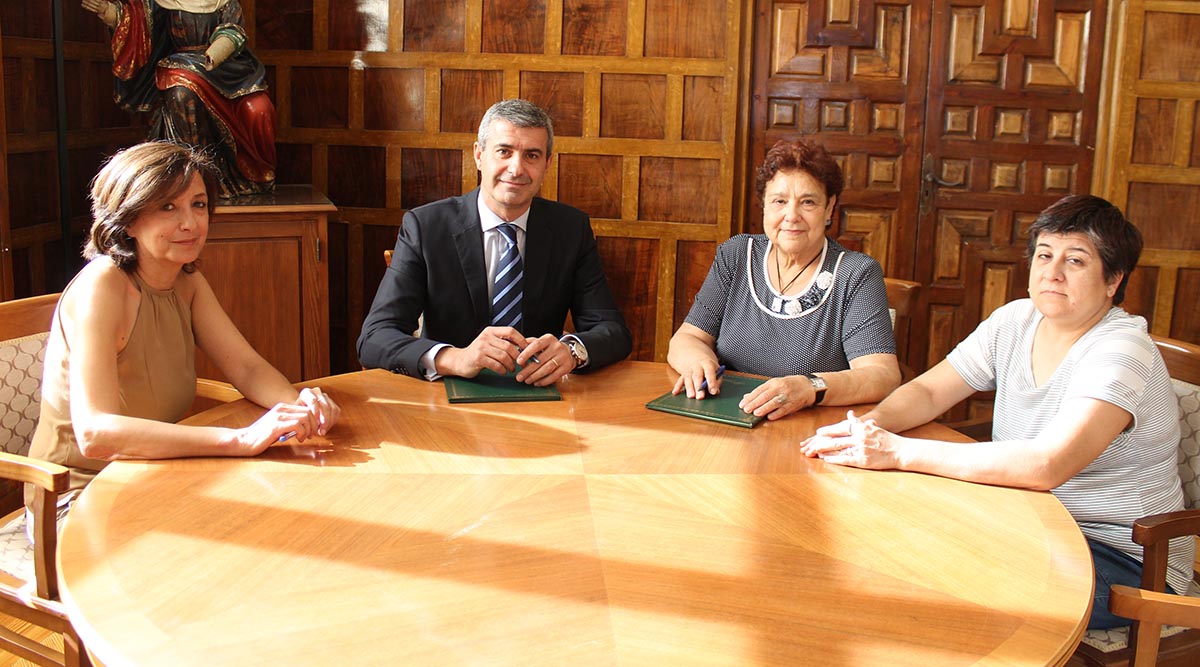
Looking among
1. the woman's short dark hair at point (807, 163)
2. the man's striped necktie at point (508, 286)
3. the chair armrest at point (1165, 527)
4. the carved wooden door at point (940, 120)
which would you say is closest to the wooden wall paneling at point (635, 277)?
the carved wooden door at point (940, 120)

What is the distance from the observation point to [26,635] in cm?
270

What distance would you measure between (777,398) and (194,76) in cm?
249

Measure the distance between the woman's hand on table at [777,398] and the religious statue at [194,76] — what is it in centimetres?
232

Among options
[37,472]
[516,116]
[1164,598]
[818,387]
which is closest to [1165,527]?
[1164,598]

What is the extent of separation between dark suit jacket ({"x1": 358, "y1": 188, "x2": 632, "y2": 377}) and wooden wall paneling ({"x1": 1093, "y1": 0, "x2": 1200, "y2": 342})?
Result: 7.98 feet

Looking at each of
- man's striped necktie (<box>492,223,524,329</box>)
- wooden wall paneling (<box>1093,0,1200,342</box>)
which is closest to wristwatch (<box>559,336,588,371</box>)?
man's striped necktie (<box>492,223,524,329</box>)

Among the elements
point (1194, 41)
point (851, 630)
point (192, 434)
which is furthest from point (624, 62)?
point (851, 630)

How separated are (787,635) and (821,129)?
10.9ft

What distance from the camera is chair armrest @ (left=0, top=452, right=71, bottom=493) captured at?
5.96ft

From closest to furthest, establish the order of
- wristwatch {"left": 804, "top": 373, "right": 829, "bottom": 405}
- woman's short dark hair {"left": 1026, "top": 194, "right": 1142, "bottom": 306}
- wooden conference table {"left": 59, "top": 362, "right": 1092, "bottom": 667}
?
wooden conference table {"left": 59, "top": 362, "right": 1092, "bottom": 667}
woman's short dark hair {"left": 1026, "top": 194, "right": 1142, "bottom": 306}
wristwatch {"left": 804, "top": 373, "right": 829, "bottom": 405}

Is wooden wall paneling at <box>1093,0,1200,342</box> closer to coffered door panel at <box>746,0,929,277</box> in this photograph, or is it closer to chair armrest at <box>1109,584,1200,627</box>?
coffered door panel at <box>746,0,929,277</box>

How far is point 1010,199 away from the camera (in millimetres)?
4324

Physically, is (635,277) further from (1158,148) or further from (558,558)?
(558,558)

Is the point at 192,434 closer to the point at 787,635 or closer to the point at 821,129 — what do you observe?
the point at 787,635
